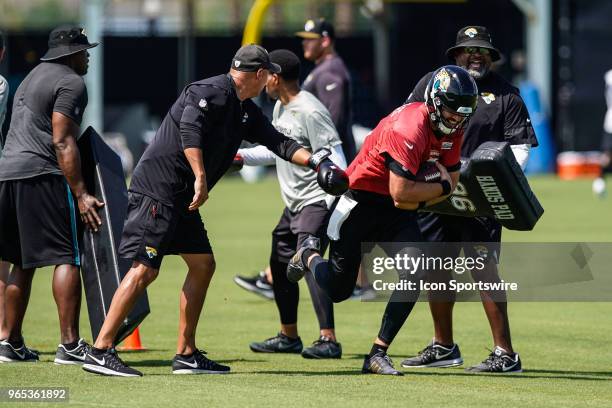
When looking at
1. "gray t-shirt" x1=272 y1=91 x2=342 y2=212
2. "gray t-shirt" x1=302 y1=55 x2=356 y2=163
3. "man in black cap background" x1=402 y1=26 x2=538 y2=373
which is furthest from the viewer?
"gray t-shirt" x1=302 y1=55 x2=356 y2=163

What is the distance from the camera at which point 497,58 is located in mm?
9523

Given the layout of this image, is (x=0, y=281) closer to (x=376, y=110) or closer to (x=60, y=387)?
(x=60, y=387)

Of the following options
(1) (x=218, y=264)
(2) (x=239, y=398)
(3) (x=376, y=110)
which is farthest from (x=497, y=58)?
(3) (x=376, y=110)

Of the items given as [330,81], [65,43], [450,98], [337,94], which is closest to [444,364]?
[450,98]

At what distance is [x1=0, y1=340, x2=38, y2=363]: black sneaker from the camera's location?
9195 millimetres

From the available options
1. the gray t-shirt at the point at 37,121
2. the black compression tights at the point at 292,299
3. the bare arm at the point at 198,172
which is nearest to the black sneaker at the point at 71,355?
the gray t-shirt at the point at 37,121

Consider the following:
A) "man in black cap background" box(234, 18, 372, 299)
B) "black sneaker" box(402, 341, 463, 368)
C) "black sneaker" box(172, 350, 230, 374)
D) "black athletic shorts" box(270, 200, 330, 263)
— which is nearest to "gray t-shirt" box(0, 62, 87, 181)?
"black sneaker" box(172, 350, 230, 374)

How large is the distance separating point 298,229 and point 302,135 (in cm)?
72

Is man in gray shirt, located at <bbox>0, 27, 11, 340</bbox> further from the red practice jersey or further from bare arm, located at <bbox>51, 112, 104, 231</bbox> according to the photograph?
the red practice jersey

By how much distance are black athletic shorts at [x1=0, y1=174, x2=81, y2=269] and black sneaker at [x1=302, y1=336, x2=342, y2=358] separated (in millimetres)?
1857

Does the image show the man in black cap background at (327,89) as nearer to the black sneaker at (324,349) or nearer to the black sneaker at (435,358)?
the black sneaker at (324,349)

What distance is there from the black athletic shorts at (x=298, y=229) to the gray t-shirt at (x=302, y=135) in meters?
0.08

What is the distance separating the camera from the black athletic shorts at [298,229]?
33.5ft

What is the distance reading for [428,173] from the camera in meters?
8.55
